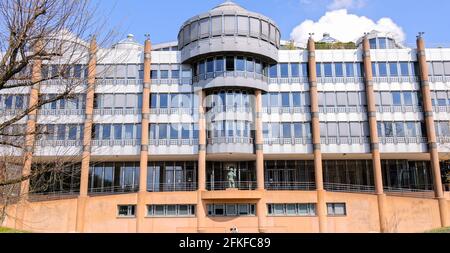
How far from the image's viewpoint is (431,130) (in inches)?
1435

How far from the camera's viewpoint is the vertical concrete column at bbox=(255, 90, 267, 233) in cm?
3406

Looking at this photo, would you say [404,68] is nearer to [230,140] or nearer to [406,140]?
[406,140]

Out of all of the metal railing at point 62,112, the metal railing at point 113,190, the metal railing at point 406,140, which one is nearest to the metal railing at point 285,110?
the metal railing at point 406,140

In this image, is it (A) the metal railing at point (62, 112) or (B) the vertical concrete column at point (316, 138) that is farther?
(A) the metal railing at point (62, 112)

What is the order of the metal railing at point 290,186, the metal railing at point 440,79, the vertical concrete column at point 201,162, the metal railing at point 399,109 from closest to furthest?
the vertical concrete column at point 201,162 → the metal railing at point 399,109 → the metal railing at point 440,79 → the metal railing at point 290,186

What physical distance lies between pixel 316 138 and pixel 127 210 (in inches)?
735

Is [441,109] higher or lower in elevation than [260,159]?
higher

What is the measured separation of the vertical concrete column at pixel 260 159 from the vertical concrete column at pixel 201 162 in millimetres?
4874

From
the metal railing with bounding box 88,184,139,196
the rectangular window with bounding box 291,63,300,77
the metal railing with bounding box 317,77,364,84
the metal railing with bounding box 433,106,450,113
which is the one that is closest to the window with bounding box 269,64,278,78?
the rectangular window with bounding box 291,63,300,77

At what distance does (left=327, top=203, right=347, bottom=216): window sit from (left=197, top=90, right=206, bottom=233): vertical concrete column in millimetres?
11359

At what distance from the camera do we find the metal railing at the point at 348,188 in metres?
38.5

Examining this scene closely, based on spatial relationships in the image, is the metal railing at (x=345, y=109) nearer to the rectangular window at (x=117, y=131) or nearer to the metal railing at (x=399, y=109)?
the metal railing at (x=399, y=109)

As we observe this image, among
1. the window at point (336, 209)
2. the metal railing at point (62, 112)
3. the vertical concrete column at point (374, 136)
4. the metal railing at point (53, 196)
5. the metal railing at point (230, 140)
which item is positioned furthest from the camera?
the metal railing at point (62, 112)

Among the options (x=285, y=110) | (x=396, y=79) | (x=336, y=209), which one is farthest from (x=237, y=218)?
(x=396, y=79)
